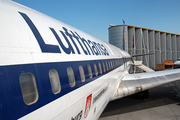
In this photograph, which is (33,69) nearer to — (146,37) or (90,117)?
(90,117)

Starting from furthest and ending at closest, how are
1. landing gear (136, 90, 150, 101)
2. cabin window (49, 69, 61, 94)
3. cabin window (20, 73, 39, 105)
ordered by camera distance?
landing gear (136, 90, 150, 101) → cabin window (49, 69, 61, 94) → cabin window (20, 73, 39, 105)

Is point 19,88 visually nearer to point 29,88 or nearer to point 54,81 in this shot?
point 29,88

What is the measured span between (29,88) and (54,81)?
49 centimetres

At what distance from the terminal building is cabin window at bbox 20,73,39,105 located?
24692mm

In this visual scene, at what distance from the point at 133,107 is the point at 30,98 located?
7.92 meters

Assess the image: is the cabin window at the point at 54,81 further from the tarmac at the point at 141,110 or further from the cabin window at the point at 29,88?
the tarmac at the point at 141,110

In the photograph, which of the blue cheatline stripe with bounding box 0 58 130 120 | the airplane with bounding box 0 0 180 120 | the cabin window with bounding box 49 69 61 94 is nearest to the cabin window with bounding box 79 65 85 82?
the airplane with bounding box 0 0 180 120

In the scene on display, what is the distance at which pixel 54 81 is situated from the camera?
2232 mm

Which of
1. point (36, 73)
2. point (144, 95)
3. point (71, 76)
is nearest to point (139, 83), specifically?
point (144, 95)

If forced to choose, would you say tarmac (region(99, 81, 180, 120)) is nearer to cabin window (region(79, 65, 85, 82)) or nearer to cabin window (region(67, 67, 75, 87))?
cabin window (region(79, 65, 85, 82))

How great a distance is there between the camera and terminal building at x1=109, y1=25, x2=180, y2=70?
27.0 m

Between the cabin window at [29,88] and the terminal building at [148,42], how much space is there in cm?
2469

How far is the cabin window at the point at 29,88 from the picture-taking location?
5.60 feet

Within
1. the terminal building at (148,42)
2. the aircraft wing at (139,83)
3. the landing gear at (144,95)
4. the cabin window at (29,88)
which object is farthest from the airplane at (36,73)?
the terminal building at (148,42)
